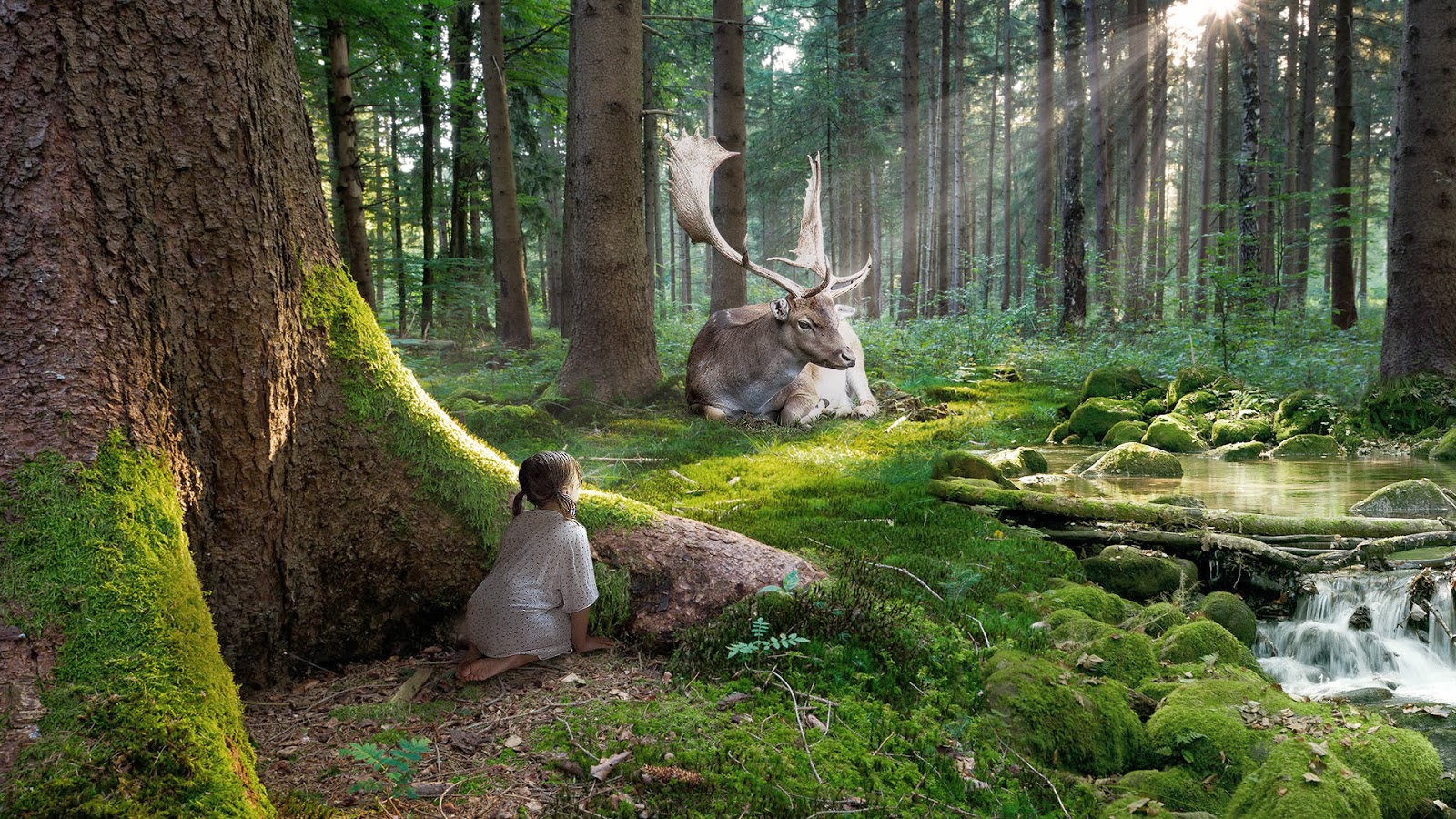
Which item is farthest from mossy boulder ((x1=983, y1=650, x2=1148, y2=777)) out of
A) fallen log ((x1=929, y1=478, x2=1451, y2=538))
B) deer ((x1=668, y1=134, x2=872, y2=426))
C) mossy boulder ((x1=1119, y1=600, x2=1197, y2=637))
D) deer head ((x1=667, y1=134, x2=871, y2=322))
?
deer head ((x1=667, y1=134, x2=871, y2=322))

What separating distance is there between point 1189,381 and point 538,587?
36.9 feet

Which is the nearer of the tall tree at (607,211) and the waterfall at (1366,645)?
the waterfall at (1366,645)

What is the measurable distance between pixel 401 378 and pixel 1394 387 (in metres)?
11.2

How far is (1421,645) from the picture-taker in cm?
529

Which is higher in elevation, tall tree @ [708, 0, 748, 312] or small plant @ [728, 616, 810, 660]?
tall tree @ [708, 0, 748, 312]

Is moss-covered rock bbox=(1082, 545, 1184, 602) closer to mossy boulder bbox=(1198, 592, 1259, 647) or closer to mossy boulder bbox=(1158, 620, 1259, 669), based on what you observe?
mossy boulder bbox=(1198, 592, 1259, 647)

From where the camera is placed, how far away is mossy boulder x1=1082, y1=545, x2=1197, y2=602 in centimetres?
568

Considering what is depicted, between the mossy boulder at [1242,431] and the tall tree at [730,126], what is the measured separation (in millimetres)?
6218

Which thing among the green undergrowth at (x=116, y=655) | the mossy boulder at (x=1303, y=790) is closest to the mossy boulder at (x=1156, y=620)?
the mossy boulder at (x=1303, y=790)

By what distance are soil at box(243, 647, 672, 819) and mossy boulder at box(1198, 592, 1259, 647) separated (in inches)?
135

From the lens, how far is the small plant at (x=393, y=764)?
277cm

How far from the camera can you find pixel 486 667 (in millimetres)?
3703

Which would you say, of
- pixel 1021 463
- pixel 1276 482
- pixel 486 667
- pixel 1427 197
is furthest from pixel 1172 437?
pixel 486 667

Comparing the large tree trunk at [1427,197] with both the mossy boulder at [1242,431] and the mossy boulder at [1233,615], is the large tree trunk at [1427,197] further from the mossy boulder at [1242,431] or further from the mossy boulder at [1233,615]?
the mossy boulder at [1233,615]
